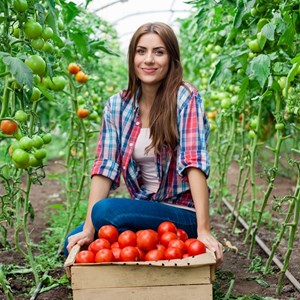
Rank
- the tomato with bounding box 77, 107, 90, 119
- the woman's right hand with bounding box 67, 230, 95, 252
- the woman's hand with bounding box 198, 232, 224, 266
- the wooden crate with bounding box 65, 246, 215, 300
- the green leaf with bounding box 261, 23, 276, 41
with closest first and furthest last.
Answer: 1. the wooden crate with bounding box 65, 246, 215, 300
2. the woman's hand with bounding box 198, 232, 224, 266
3. the green leaf with bounding box 261, 23, 276, 41
4. the woman's right hand with bounding box 67, 230, 95, 252
5. the tomato with bounding box 77, 107, 90, 119

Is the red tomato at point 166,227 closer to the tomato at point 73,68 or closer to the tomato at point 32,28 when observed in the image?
the tomato at point 32,28

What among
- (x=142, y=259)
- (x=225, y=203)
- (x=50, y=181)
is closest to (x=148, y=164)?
(x=142, y=259)

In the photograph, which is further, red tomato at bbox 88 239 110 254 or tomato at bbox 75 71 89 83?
tomato at bbox 75 71 89 83

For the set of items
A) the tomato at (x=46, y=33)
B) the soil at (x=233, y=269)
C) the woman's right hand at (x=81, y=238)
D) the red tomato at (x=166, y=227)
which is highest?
the tomato at (x=46, y=33)

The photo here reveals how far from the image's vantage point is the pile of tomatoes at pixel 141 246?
2.05 metres

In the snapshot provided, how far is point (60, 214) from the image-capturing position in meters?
4.24

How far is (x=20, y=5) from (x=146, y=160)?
1070mm

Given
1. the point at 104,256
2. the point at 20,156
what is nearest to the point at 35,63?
the point at 20,156

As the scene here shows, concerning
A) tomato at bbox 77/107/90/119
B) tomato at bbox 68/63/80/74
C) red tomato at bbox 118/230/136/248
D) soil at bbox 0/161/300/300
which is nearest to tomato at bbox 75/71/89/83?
tomato at bbox 68/63/80/74

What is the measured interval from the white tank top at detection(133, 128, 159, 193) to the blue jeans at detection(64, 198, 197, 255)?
0.55 ft

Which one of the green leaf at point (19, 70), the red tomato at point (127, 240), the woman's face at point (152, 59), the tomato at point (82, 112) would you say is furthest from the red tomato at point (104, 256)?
the tomato at point (82, 112)

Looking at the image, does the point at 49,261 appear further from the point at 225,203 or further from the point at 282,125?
the point at 225,203

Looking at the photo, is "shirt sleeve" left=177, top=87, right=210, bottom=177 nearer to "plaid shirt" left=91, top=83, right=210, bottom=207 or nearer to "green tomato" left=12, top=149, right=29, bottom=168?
"plaid shirt" left=91, top=83, right=210, bottom=207

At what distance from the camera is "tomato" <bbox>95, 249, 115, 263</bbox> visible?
203 cm
